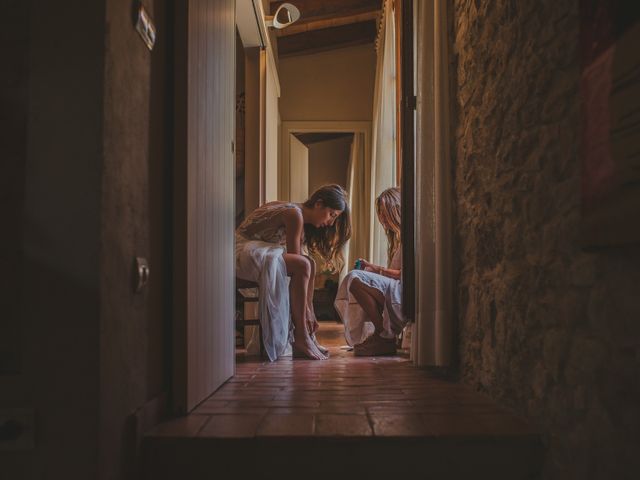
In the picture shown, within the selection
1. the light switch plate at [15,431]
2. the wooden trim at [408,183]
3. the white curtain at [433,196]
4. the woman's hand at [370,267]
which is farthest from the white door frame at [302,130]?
the light switch plate at [15,431]

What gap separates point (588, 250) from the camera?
1182 millimetres

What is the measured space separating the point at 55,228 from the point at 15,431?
16.6 inches

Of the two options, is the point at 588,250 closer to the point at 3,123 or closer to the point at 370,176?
the point at 3,123

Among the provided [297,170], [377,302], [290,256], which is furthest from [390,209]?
[297,170]

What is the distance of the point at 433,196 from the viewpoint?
8.03 feet

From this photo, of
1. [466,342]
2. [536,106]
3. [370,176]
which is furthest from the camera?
[370,176]

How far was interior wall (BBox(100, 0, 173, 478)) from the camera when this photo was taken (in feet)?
3.93

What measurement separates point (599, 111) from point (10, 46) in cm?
125

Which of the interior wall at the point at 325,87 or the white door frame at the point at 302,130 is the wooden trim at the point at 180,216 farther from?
the interior wall at the point at 325,87

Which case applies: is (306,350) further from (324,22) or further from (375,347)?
(324,22)

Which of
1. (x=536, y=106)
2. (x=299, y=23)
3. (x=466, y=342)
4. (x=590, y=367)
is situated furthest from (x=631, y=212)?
(x=299, y=23)

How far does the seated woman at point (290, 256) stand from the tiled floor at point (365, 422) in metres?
0.83

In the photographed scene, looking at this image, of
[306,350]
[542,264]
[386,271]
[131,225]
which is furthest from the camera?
[386,271]

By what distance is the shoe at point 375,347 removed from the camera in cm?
325
